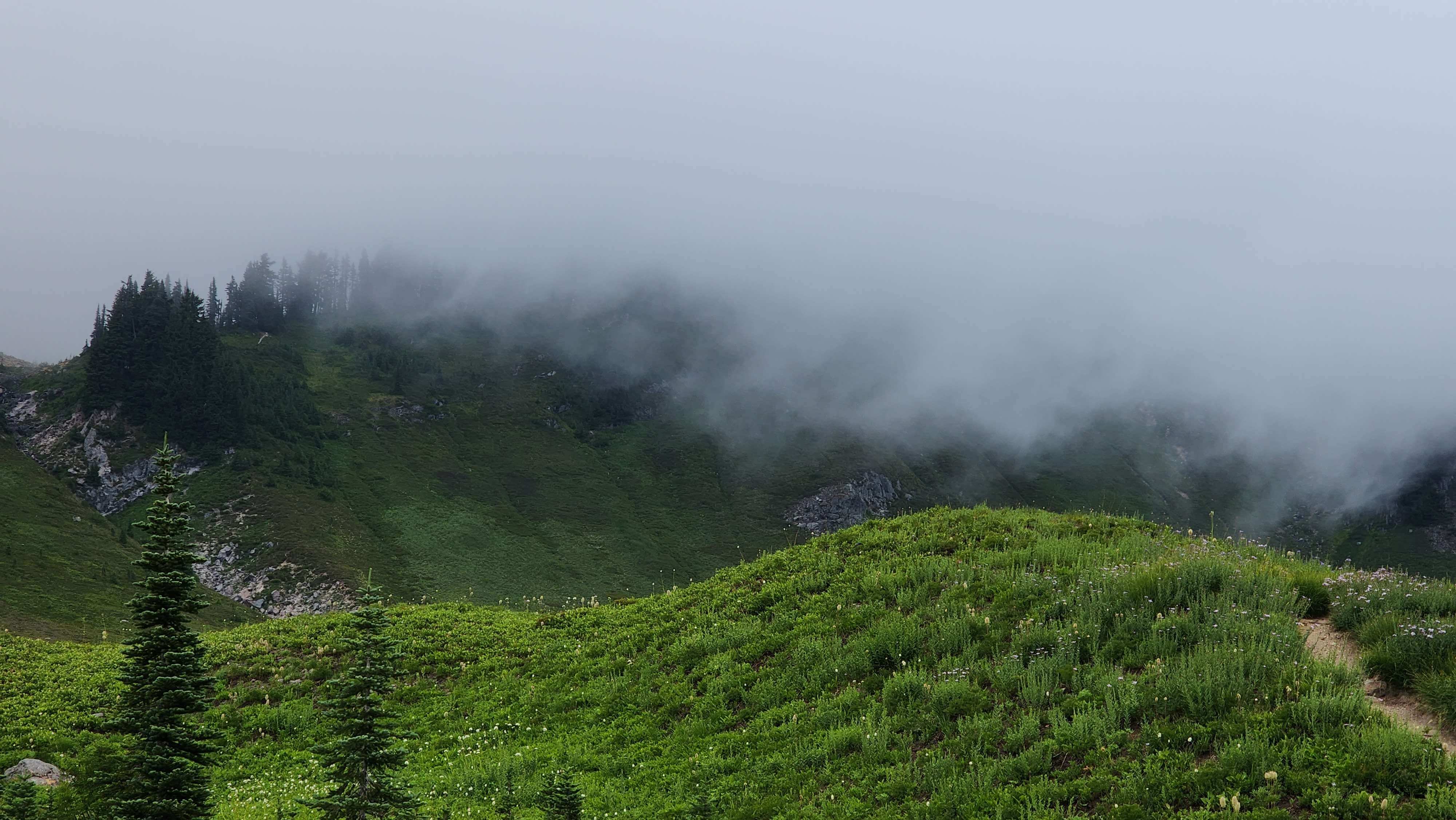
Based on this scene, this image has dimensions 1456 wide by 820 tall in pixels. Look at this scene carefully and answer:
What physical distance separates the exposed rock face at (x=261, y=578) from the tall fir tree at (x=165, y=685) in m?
114

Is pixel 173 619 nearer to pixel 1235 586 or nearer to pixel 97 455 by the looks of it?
pixel 1235 586

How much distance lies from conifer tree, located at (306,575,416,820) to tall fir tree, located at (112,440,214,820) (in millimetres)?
2447

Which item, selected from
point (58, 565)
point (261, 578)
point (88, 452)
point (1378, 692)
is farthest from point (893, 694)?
point (88, 452)

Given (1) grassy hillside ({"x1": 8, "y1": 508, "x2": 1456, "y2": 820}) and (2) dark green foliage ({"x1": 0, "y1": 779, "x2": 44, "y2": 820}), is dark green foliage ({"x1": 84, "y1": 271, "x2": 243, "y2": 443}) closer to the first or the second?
(1) grassy hillside ({"x1": 8, "y1": 508, "x2": 1456, "y2": 820})

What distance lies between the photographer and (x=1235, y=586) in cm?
1465

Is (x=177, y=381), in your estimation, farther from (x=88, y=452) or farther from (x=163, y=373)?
(x=88, y=452)

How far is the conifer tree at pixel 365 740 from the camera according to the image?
10250mm

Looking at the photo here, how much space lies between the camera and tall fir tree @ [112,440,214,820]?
36.3 ft

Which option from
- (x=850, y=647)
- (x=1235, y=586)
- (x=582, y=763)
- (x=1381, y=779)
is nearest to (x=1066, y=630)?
(x=1235, y=586)

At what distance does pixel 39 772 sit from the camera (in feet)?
52.4

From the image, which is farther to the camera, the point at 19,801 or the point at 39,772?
the point at 39,772

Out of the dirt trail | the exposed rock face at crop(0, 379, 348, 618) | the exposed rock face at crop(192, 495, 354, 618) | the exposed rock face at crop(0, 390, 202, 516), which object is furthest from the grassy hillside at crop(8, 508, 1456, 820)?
the exposed rock face at crop(0, 390, 202, 516)

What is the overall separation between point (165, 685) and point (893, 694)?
12.3 metres

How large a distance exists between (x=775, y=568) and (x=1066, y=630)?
10194 millimetres
